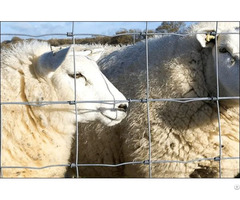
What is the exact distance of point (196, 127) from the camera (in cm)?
414

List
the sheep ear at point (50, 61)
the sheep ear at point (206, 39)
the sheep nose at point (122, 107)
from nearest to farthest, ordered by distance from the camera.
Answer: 1. the sheep ear at point (50, 61)
2. the sheep nose at point (122, 107)
3. the sheep ear at point (206, 39)

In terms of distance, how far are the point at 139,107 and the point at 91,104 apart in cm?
94

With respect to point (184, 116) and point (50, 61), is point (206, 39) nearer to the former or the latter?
point (184, 116)

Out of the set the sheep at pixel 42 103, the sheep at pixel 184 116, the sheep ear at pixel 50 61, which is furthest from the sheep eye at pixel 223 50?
the sheep ear at pixel 50 61

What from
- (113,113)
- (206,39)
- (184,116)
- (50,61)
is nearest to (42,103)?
(50,61)

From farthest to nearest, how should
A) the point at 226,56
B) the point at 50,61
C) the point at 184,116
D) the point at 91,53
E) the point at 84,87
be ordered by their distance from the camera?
the point at 184,116, the point at 226,56, the point at 91,53, the point at 84,87, the point at 50,61

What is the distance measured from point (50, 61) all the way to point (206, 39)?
5.17 ft

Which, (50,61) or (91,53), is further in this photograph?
(91,53)

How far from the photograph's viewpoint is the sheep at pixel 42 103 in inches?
130

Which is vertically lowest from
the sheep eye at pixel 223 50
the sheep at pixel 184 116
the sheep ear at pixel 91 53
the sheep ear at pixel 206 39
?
the sheep at pixel 184 116

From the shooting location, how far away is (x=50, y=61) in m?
3.29

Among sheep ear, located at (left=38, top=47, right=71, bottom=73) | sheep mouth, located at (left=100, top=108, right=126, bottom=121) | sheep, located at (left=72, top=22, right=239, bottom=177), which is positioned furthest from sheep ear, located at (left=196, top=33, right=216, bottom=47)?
sheep ear, located at (left=38, top=47, right=71, bottom=73)

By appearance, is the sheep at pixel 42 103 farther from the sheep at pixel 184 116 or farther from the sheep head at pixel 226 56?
the sheep head at pixel 226 56
